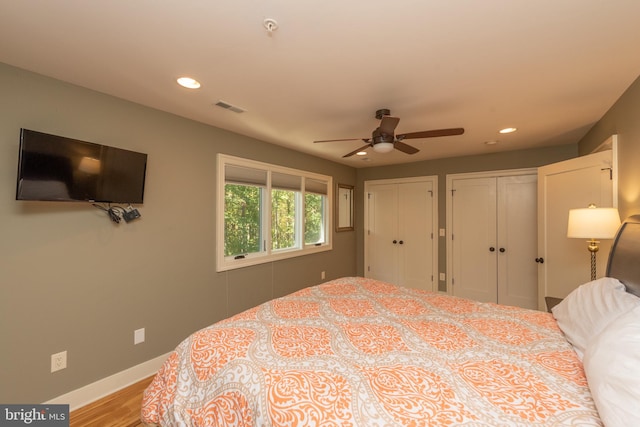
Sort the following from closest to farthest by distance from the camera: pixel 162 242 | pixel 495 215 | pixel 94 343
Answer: pixel 94 343, pixel 162 242, pixel 495 215

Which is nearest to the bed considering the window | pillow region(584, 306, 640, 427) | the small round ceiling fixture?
pillow region(584, 306, 640, 427)

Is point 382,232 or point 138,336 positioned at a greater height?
point 382,232

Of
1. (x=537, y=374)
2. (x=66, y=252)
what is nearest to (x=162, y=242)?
(x=66, y=252)

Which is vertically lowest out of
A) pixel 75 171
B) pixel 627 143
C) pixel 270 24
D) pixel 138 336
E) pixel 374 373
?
pixel 138 336

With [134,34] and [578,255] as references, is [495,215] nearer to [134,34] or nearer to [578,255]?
[578,255]

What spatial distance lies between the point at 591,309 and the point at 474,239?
2.85 meters

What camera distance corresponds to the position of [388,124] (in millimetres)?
2043

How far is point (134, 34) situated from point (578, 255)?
4062 mm

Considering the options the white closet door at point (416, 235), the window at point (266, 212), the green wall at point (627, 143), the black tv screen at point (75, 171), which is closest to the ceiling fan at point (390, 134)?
the green wall at point (627, 143)

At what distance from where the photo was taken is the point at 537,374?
116 cm

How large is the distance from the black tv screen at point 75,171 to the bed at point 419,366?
1363mm

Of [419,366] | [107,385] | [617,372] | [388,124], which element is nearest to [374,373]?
[419,366]

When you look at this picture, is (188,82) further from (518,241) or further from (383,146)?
(518,241)

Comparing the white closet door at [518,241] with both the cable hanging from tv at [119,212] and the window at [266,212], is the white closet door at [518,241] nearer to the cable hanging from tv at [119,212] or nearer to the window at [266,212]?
the window at [266,212]
